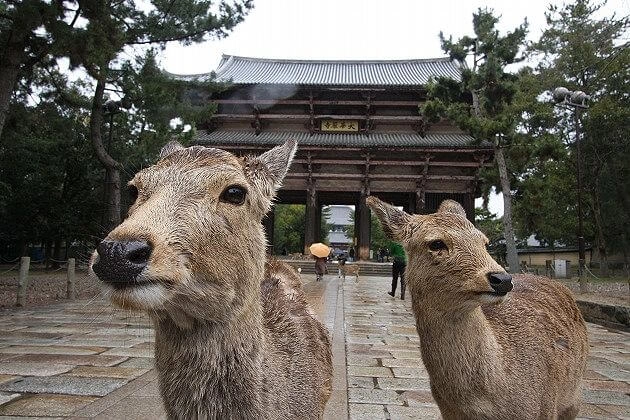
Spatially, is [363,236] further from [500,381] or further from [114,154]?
[500,381]

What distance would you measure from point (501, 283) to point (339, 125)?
999 inches

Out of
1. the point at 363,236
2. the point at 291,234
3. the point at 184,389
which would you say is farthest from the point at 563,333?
the point at 291,234

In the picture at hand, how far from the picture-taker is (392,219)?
11.2ft

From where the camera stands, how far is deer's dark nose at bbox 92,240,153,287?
148cm

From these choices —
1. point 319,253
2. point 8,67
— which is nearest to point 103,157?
point 8,67

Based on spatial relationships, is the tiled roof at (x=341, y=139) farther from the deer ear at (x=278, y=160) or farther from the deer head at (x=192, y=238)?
the deer head at (x=192, y=238)

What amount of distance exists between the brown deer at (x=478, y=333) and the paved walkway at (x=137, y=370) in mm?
1432

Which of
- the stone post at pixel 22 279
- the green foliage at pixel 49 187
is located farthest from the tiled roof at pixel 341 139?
the stone post at pixel 22 279

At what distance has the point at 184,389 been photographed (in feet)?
6.04

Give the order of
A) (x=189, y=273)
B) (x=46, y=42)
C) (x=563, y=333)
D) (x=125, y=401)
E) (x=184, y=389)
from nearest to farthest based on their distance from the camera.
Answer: (x=189, y=273), (x=184, y=389), (x=563, y=333), (x=125, y=401), (x=46, y=42)

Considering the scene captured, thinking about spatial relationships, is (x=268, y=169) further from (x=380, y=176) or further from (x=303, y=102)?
(x=303, y=102)

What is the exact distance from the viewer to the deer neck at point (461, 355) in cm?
259

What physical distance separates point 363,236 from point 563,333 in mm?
22782

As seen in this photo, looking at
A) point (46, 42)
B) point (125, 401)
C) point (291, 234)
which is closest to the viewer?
point (125, 401)
